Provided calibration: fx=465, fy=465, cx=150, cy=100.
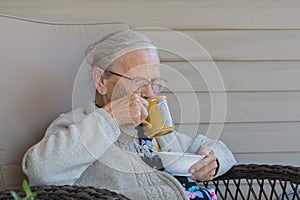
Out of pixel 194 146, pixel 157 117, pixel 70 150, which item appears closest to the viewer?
pixel 70 150

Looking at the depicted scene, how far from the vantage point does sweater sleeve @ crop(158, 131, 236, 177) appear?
5.63 ft

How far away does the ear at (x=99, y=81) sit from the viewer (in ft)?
5.08

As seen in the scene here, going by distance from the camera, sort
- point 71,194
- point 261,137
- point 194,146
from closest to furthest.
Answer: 1. point 71,194
2. point 194,146
3. point 261,137

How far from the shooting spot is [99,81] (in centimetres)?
155

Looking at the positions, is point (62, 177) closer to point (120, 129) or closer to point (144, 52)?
point (120, 129)

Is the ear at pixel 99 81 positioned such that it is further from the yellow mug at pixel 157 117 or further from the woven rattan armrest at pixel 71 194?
the woven rattan armrest at pixel 71 194

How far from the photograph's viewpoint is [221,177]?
5.76ft

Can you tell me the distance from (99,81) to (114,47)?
0.41 ft

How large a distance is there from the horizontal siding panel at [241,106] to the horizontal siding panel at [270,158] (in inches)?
6.4

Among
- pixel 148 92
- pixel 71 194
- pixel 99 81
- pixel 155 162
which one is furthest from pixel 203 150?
pixel 71 194

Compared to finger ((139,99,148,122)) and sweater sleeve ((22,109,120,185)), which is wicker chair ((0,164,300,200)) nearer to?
sweater sleeve ((22,109,120,185))

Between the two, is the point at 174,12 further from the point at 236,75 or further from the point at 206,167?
the point at 206,167

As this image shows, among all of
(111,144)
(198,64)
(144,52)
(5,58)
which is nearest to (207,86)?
(198,64)

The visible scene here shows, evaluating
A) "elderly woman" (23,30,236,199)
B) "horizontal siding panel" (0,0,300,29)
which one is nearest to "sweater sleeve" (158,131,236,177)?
"elderly woman" (23,30,236,199)
